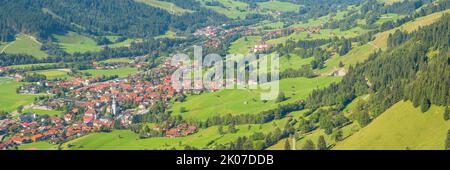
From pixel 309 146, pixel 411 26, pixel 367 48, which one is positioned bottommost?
pixel 309 146

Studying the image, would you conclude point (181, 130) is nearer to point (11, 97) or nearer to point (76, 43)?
point (11, 97)

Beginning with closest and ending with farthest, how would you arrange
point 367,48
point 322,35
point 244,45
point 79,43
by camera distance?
point 367,48 < point 322,35 < point 244,45 < point 79,43

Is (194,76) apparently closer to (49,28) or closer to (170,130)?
(170,130)

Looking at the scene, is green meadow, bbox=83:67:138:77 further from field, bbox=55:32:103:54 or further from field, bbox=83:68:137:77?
field, bbox=55:32:103:54

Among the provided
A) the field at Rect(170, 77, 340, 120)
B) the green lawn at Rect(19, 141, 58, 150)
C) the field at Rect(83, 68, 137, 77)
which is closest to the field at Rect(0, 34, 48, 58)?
the field at Rect(83, 68, 137, 77)

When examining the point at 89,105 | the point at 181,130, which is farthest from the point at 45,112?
the point at 181,130

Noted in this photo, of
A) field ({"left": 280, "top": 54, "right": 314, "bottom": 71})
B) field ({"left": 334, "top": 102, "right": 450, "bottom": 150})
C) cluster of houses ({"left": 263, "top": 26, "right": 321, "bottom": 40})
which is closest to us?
field ({"left": 334, "top": 102, "right": 450, "bottom": 150})

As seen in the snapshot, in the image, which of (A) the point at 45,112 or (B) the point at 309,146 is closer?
(B) the point at 309,146

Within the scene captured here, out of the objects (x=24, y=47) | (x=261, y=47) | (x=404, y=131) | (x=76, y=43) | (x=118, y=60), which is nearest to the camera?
Result: (x=404, y=131)
